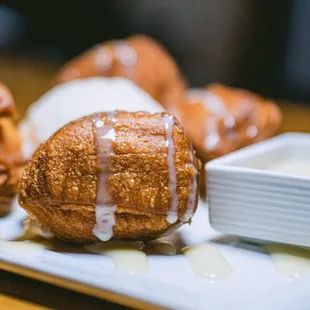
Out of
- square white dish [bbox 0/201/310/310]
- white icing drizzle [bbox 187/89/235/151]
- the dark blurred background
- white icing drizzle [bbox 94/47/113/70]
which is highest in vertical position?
white icing drizzle [bbox 94/47/113/70]

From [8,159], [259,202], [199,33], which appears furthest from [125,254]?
[199,33]

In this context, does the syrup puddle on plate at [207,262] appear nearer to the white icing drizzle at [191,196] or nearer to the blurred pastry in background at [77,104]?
the white icing drizzle at [191,196]

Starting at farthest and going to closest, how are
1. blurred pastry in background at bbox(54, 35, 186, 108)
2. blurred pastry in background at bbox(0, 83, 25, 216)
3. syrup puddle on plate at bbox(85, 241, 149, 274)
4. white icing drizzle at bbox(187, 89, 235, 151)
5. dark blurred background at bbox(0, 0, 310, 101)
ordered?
dark blurred background at bbox(0, 0, 310, 101)
blurred pastry in background at bbox(54, 35, 186, 108)
white icing drizzle at bbox(187, 89, 235, 151)
blurred pastry in background at bbox(0, 83, 25, 216)
syrup puddle on plate at bbox(85, 241, 149, 274)

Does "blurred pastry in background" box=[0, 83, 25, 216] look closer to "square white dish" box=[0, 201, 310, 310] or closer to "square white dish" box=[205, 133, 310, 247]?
"square white dish" box=[0, 201, 310, 310]

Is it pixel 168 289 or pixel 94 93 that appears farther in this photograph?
pixel 94 93

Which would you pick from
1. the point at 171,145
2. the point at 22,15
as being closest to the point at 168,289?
the point at 171,145

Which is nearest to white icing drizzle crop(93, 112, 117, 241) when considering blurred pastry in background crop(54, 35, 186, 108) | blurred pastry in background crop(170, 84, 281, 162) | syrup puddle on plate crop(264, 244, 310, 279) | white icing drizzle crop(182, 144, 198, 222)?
white icing drizzle crop(182, 144, 198, 222)

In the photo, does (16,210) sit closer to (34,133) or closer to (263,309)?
(34,133)

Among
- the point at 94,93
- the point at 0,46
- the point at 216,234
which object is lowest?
the point at 0,46
